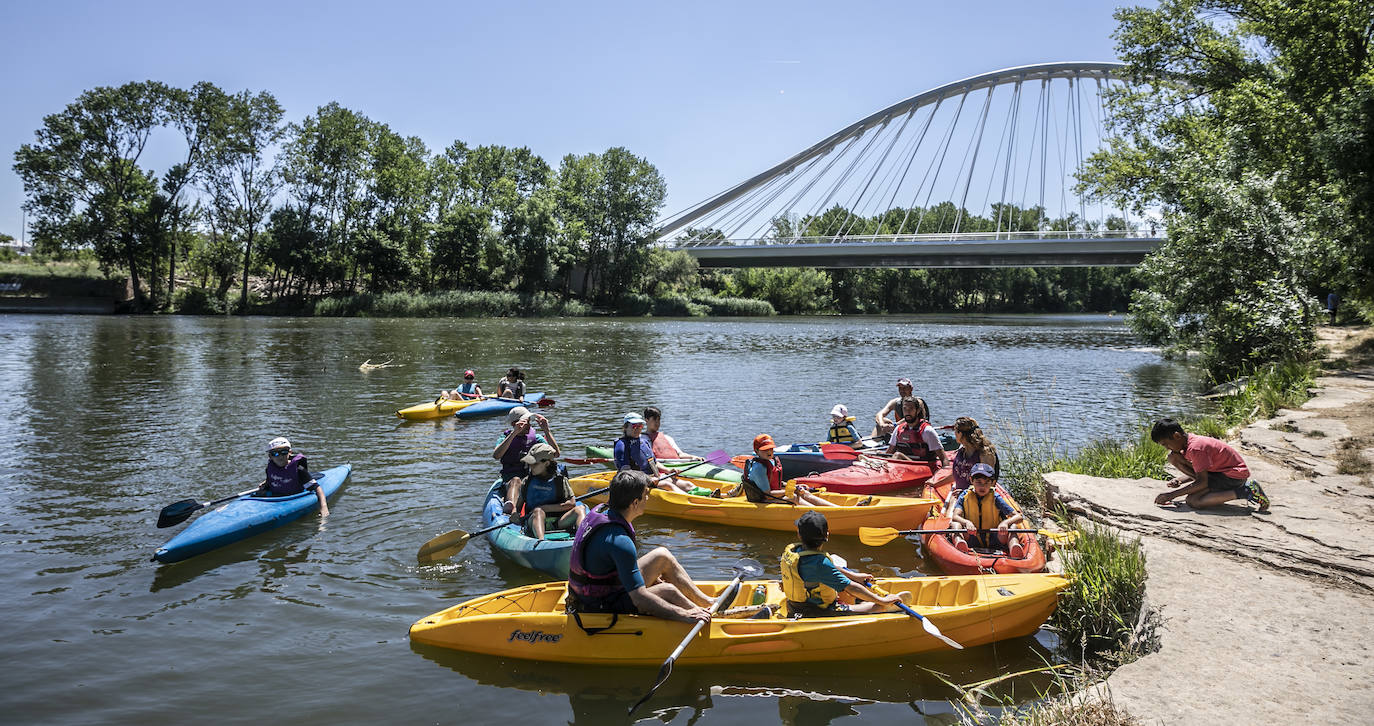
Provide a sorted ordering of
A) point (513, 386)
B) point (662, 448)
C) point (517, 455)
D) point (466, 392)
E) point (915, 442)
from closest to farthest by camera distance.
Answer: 1. point (517, 455)
2. point (915, 442)
3. point (662, 448)
4. point (513, 386)
5. point (466, 392)

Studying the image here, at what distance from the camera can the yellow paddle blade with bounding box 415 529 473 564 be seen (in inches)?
297

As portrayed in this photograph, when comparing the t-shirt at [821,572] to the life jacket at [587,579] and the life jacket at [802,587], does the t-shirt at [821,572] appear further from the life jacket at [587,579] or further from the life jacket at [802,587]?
the life jacket at [587,579]

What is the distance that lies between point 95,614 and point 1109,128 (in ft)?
97.7

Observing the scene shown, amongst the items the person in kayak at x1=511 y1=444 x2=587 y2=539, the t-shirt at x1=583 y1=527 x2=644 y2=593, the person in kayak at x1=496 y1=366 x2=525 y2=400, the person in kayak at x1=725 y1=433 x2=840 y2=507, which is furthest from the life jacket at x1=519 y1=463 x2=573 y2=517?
the person in kayak at x1=496 y1=366 x2=525 y2=400

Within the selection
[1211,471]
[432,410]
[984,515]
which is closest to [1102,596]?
[984,515]

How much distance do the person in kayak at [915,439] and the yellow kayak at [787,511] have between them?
2.01 metres

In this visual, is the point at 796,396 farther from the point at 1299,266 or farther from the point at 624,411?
the point at 1299,266

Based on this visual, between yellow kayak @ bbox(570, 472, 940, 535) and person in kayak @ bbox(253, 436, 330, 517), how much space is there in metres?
3.99

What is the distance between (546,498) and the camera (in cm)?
783

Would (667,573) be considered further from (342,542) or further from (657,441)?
(657,441)

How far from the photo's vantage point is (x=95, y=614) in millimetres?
6426

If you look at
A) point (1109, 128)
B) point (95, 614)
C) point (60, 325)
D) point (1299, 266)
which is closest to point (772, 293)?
point (1109, 128)

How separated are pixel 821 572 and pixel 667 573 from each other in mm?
1159

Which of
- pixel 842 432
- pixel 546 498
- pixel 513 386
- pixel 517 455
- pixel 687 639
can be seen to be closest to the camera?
pixel 687 639
